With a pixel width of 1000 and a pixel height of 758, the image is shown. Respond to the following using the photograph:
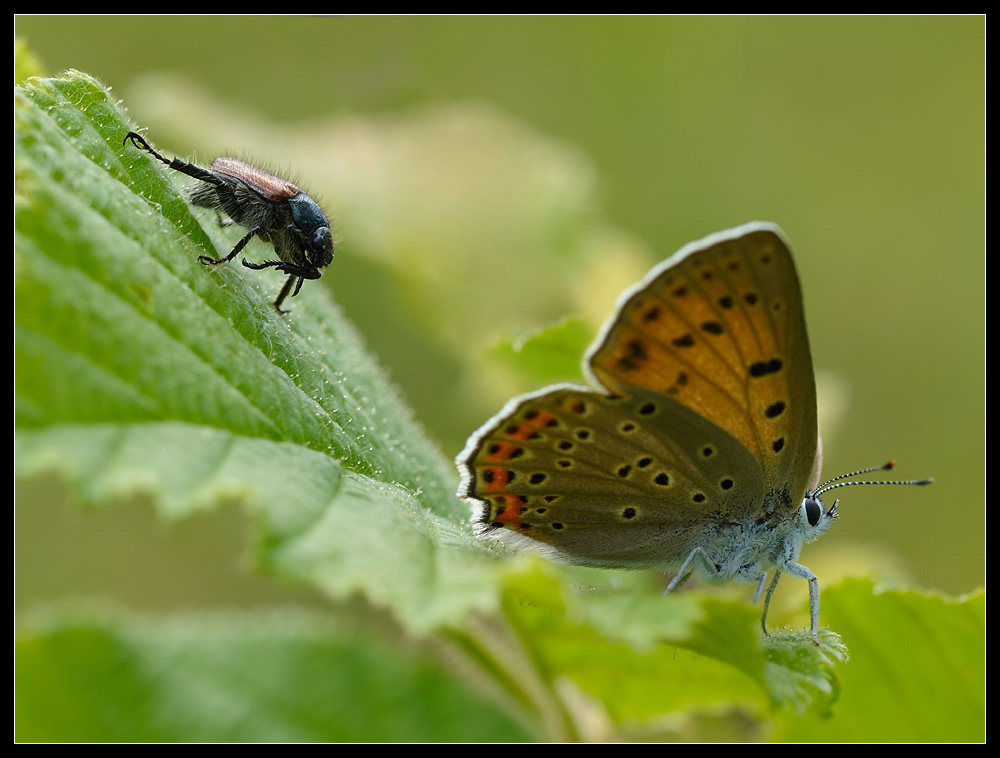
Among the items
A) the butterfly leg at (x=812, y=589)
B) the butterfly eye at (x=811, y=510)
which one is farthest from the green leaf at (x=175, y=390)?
the butterfly eye at (x=811, y=510)

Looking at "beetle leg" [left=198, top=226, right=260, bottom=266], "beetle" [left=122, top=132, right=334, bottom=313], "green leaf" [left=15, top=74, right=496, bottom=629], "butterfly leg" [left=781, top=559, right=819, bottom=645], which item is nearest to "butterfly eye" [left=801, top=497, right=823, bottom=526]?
"butterfly leg" [left=781, top=559, right=819, bottom=645]

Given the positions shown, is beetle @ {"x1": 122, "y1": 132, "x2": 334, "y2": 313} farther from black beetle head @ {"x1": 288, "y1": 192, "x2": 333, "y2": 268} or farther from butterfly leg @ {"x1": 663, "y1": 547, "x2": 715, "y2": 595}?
butterfly leg @ {"x1": 663, "y1": 547, "x2": 715, "y2": 595}

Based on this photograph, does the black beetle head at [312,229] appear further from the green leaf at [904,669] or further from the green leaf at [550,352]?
the green leaf at [904,669]

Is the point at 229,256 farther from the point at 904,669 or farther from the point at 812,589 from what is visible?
the point at 904,669

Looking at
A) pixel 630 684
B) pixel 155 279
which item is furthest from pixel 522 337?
pixel 155 279
